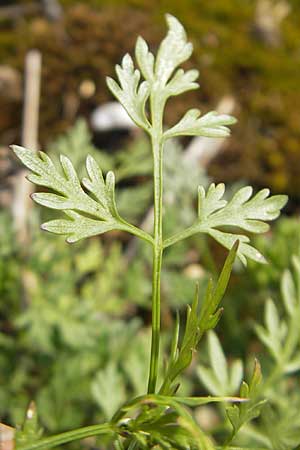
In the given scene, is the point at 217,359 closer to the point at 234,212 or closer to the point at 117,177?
the point at 234,212

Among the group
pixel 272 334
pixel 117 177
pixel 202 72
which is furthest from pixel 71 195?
pixel 202 72

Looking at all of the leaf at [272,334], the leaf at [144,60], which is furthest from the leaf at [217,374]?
the leaf at [144,60]

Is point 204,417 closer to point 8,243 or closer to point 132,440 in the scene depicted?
point 8,243

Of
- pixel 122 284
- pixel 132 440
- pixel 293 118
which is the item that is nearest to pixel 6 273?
pixel 122 284

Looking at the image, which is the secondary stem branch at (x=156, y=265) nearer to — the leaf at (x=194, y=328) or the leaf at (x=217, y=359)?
the leaf at (x=194, y=328)

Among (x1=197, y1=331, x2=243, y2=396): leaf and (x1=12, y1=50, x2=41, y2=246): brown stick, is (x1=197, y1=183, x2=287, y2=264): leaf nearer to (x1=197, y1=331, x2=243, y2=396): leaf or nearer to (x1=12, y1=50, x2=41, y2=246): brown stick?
(x1=197, y1=331, x2=243, y2=396): leaf

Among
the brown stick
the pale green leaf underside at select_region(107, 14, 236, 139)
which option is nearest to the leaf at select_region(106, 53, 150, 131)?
the pale green leaf underside at select_region(107, 14, 236, 139)
